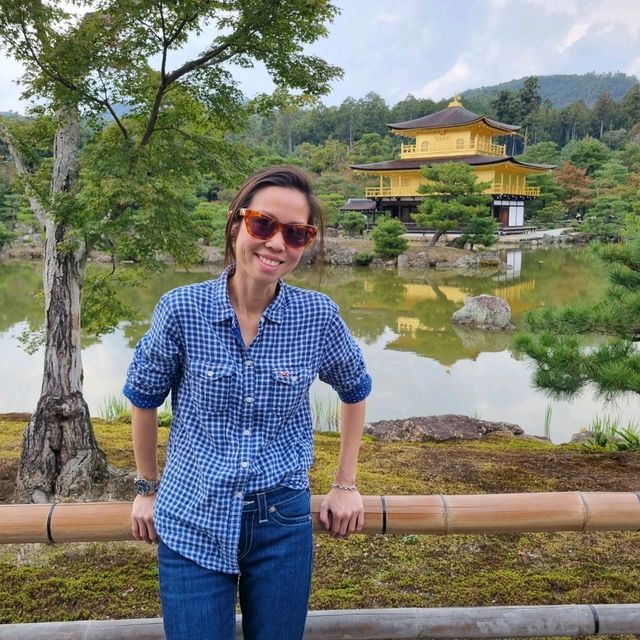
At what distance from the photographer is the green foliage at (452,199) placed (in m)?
16.6

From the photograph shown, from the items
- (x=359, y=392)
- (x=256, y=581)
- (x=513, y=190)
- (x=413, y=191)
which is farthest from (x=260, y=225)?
(x=513, y=190)

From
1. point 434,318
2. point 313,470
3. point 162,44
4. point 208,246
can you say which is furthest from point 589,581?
point 208,246

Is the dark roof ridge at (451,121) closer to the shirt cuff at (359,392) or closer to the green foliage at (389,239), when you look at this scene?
the green foliage at (389,239)

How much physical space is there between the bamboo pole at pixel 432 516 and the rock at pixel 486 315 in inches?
336

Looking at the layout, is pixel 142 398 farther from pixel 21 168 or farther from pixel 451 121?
pixel 451 121

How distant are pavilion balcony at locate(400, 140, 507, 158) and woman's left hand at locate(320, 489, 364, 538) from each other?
73.6 ft

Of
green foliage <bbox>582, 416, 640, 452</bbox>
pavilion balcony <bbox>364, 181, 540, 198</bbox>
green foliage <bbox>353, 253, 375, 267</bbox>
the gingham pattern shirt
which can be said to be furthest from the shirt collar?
pavilion balcony <bbox>364, 181, 540, 198</bbox>

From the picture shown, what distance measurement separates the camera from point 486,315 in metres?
9.64

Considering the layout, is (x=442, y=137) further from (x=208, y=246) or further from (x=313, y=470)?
(x=313, y=470)

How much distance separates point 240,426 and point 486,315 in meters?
9.07

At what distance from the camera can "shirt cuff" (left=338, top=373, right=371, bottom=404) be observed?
1.14 m

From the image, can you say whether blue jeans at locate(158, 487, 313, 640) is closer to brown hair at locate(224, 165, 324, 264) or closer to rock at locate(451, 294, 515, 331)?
brown hair at locate(224, 165, 324, 264)

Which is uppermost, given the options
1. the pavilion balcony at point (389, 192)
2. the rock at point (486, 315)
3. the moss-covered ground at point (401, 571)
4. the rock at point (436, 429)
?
the pavilion balcony at point (389, 192)

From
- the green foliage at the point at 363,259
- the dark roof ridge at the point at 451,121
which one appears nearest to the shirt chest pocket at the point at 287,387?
the green foliage at the point at 363,259
